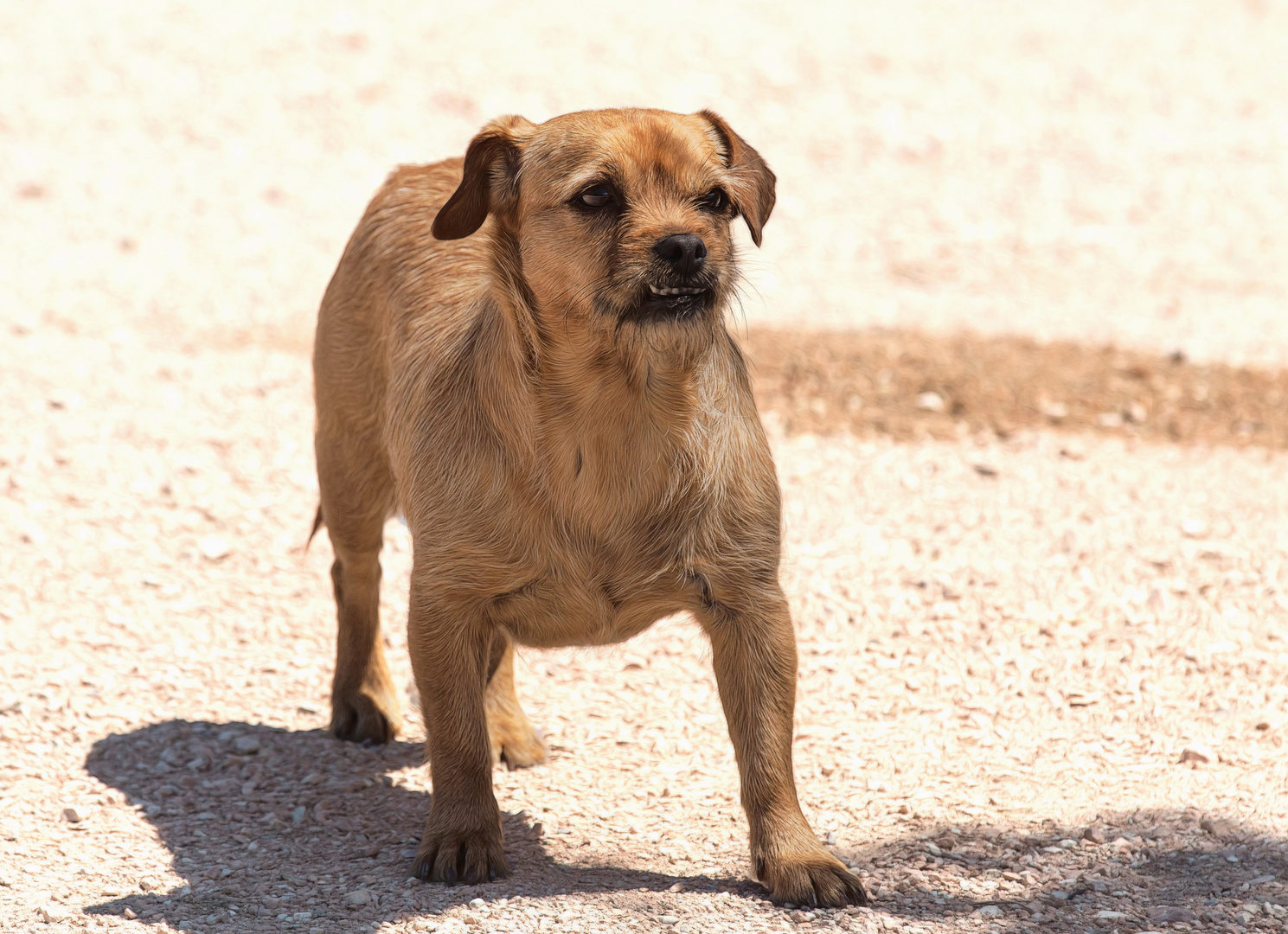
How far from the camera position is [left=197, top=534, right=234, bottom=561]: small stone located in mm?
6945

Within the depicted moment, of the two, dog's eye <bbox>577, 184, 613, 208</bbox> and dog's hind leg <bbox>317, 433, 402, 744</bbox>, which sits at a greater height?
dog's eye <bbox>577, 184, 613, 208</bbox>

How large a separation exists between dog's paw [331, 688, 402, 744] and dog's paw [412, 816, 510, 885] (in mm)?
1214

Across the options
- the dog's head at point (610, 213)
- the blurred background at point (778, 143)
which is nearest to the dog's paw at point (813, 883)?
the dog's head at point (610, 213)

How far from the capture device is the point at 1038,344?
32.9 ft

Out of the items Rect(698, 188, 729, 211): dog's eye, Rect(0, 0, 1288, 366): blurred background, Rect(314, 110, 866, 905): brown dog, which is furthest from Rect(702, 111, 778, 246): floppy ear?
Rect(0, 0, 1288, 366): blurred background

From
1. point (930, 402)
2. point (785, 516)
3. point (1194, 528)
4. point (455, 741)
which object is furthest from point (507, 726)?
point (930, 402)

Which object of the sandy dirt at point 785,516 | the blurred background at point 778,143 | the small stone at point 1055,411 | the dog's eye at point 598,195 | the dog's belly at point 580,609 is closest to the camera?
the dog's eye at point 598,195

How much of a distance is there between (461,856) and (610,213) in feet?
6.46

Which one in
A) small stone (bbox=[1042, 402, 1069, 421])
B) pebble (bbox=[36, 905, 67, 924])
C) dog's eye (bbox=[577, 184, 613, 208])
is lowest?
pebble (bbox=[36, 905, 67, 924])

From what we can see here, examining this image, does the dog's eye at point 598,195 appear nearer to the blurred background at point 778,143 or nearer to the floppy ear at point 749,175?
the floppy ear at point 749,175

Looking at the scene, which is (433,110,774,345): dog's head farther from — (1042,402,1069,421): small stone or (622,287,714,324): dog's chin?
(1042,402,1069,421): small stone

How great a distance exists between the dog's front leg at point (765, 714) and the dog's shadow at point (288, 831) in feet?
0.60

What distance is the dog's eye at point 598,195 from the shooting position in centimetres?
417

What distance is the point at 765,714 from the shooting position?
14.6 ft
